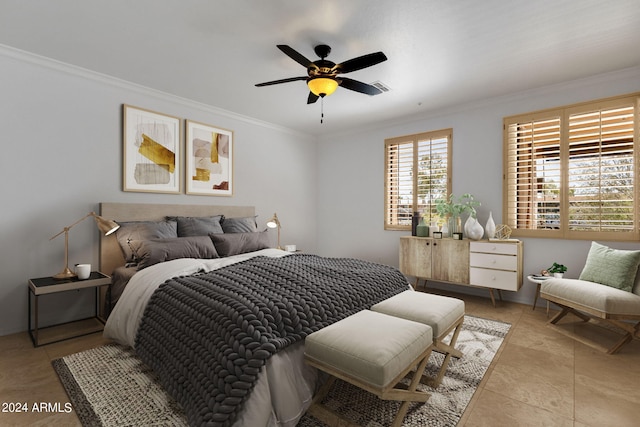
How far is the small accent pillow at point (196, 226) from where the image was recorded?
3527 millimetres

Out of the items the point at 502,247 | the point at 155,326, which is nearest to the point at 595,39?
the point at 502,247

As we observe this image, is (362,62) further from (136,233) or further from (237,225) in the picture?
(136,233)

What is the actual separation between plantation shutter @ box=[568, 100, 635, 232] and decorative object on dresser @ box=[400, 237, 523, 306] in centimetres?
76

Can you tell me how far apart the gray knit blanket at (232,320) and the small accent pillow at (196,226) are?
4.44ft

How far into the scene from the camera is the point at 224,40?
8.48 feet

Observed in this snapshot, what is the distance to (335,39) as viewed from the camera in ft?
8.46

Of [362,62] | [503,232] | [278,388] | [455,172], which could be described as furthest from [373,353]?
[455,172]

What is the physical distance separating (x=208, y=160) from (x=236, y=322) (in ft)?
10.1

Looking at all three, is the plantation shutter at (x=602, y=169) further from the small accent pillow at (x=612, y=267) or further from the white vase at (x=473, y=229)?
the white vase at (x=473, y=229)

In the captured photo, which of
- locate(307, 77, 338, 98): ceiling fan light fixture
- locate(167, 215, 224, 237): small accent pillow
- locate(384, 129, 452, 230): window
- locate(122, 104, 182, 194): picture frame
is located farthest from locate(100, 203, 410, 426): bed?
locate(384, 129, 452, 230): window

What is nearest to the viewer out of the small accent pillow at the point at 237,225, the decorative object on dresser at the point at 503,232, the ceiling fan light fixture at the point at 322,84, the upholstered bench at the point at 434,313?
the upholstered bench at the point at 434,313

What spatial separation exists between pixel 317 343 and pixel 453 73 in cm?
305

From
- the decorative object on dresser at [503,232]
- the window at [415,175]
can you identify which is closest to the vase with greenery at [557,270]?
the decorative object on dresser at [503,232]

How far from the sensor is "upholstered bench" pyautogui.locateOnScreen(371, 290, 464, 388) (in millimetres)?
1901
